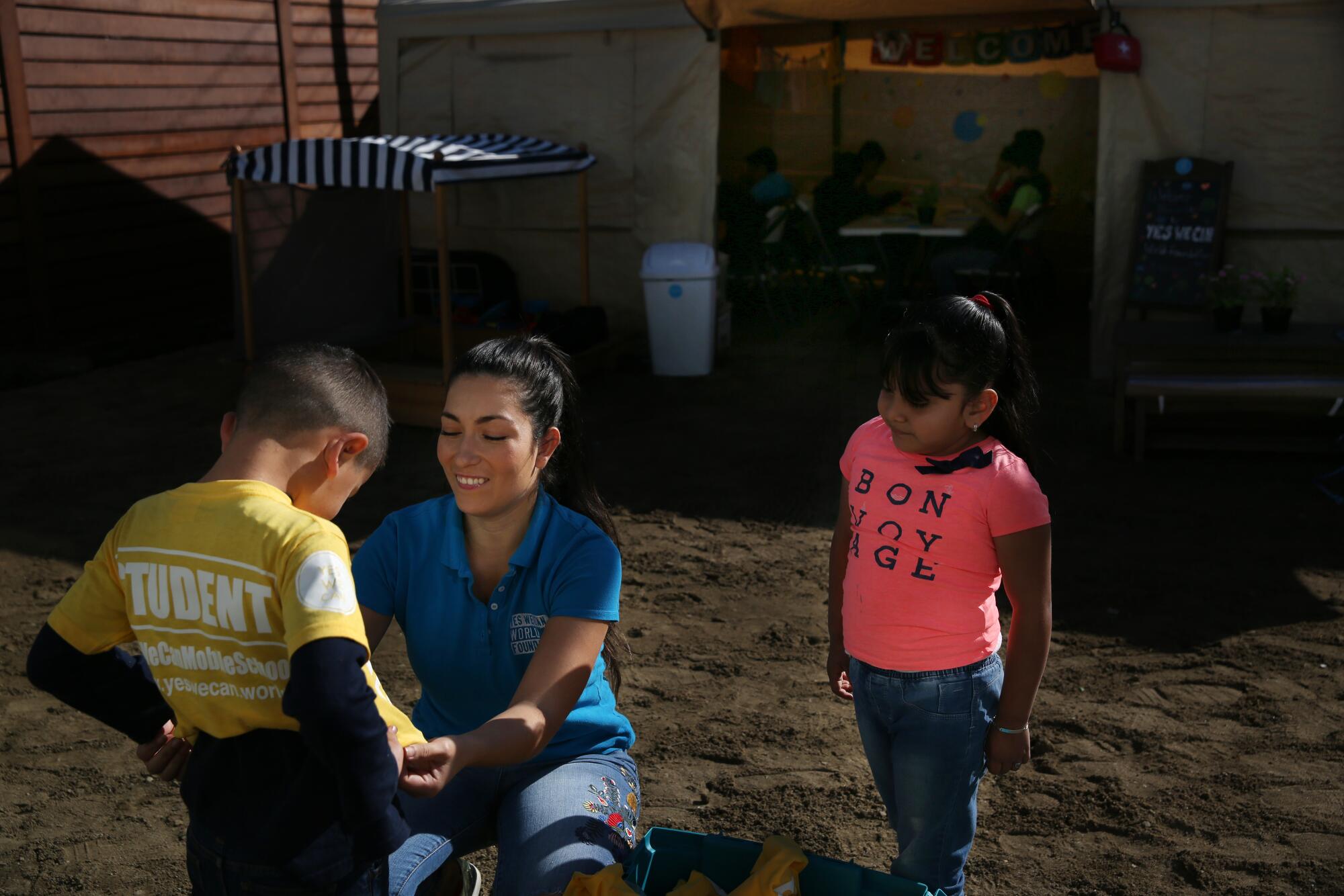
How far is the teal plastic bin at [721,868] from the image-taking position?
1820 millimetres

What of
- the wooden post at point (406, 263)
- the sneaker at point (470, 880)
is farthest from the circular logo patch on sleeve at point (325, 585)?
the wooden post at point (406, 263)

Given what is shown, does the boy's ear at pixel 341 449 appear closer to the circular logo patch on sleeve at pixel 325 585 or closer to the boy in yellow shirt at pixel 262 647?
the boy in yellow shirt at pixel 262 647

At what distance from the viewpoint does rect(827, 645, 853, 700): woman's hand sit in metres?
2.41

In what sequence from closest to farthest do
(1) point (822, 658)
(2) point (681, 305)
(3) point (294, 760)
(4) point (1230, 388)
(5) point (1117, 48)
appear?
(3) point (294, 760)
(1) point (822, 658)
(4) point (1230, 388)
(5) point (1117, 48)
(2) point (681, 305)

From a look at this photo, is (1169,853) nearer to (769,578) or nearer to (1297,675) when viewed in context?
(1297,675)

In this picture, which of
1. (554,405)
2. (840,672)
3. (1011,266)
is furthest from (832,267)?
(554,405)

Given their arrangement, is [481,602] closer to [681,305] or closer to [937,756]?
[937,756]

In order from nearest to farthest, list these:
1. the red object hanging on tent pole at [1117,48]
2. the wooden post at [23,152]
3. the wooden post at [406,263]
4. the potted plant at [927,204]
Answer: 1. the red object hanging on tent pole at [1117,48]
2. the wooden post at [23,152]
3. the wooden post at [406,263]
4. the potted plant at [927,204]

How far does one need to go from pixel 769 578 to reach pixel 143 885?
8.80 feet

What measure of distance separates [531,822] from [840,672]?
726 mm

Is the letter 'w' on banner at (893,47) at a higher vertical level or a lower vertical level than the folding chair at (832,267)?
higher

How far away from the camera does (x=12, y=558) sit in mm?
5129

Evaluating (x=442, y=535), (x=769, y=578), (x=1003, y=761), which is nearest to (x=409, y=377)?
(x=769, y=578)

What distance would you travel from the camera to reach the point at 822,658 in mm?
4145
